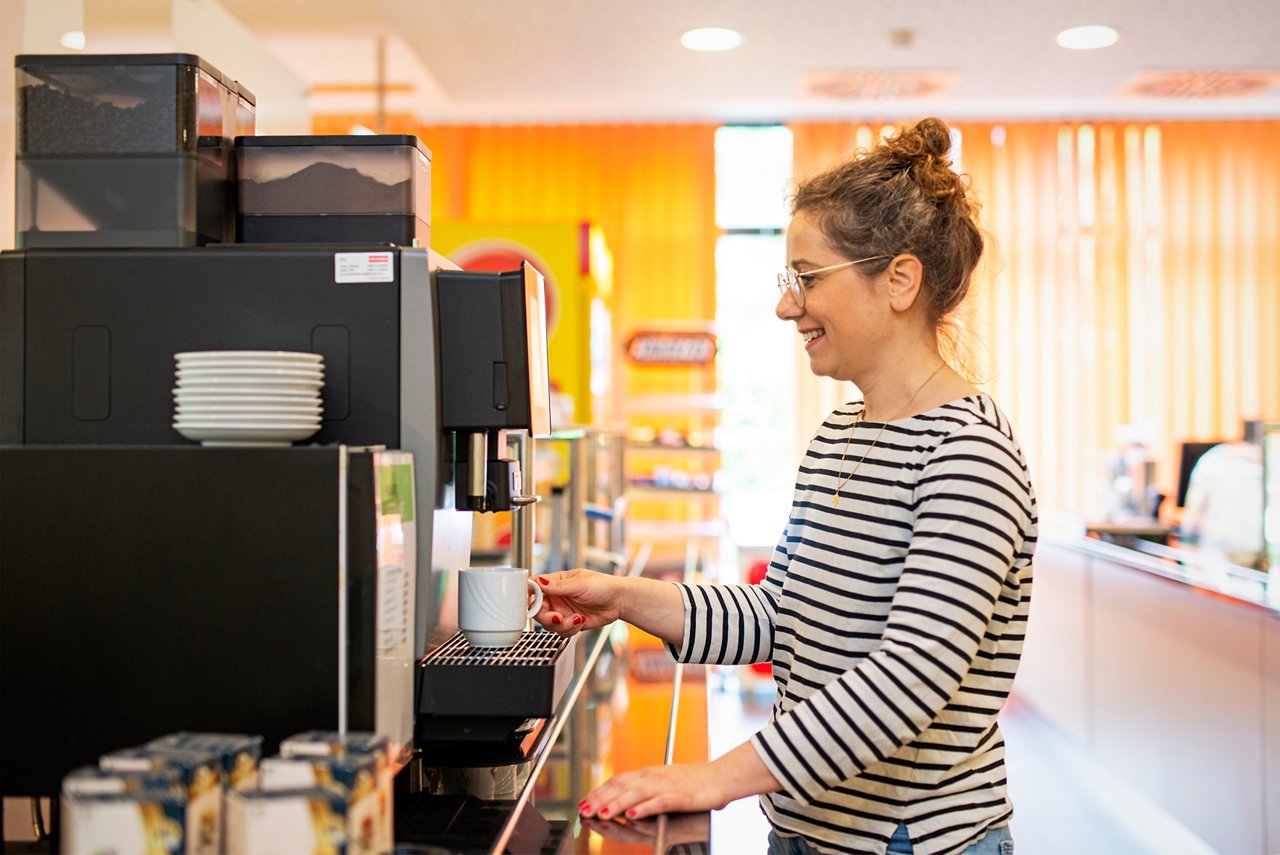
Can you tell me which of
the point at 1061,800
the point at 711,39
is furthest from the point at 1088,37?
the point at 1061,800

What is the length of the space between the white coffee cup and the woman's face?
1.41 feet

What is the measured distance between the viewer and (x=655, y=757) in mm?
1497

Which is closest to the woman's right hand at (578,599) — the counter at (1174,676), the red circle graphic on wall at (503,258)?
the counter at (1174,676)

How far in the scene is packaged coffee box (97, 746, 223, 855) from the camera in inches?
35.0

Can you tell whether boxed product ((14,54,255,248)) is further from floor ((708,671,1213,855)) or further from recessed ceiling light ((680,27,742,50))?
recessed ceiling light ((680,27,742,50))

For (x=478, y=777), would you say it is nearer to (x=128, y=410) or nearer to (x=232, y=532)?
(x=232, y=532)

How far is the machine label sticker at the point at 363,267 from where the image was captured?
1231 mm

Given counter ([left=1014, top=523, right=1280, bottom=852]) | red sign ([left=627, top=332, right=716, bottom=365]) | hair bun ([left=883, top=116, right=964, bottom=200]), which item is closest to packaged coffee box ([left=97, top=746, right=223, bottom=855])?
hair bun ([left=883, top=116, right=964, bottom=200])

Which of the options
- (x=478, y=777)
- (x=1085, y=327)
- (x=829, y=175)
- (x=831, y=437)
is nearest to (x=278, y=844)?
(x=478, y=777)

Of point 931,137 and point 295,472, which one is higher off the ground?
point 931,137

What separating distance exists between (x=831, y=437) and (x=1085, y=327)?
5538 millimetres

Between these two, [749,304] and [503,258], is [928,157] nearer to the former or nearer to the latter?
[503,258]

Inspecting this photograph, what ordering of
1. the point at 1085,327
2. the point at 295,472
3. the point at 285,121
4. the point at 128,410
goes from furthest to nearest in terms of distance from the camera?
the point at 1085,327 → the point at 285,121 → the point at 128,410 → the point at 295,472

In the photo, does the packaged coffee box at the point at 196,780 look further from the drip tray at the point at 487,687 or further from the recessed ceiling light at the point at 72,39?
the recessed ceiling light at the point at 72,39
